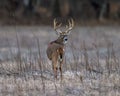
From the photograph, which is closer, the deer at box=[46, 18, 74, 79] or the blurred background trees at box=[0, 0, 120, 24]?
the deer at box=[46, 18, 74, 79]

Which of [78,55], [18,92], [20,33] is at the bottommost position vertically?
[18,92]

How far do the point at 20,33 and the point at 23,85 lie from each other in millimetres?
17770

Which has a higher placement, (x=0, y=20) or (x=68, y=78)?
(x=0, y=20)

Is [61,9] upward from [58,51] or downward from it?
upward

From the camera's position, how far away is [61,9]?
40.7m

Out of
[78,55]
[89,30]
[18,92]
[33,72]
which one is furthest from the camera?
[89,30]

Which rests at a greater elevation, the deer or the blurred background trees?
the blurred background trees

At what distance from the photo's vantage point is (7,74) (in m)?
14.1

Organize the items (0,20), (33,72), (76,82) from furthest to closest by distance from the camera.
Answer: (0,20), (33,72), (76,82)

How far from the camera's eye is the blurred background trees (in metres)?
40.1

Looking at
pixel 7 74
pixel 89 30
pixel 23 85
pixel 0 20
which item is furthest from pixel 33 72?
pixel 0 20

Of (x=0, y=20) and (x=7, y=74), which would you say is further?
(x=0, y=20)

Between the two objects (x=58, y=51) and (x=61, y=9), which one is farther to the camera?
(x=61, y=9)

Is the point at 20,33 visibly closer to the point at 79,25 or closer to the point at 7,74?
the point at 79,25
